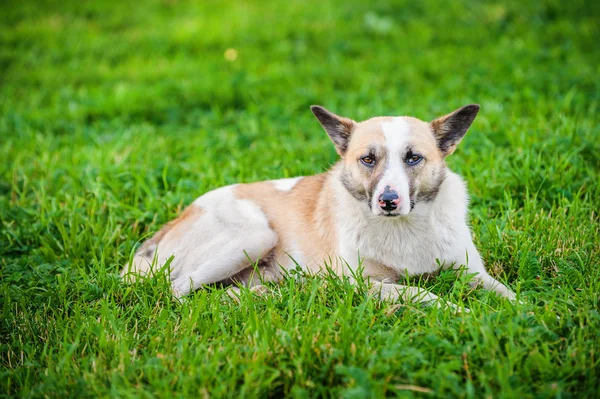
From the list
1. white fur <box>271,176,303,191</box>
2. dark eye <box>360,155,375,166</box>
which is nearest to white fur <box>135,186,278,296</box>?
white fur <box>271,176,303,191</box>

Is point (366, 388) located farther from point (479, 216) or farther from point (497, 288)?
point (479, 216)

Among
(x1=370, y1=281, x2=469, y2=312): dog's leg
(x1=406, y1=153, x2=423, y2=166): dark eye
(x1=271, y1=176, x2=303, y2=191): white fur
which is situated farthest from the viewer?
(x1=271, y1=176, x2=303, y2=191): white fur

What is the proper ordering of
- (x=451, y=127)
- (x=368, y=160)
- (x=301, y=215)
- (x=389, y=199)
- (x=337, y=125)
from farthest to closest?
(x=301, y=215) < (x=337, y=125) < (x=451, y=127) < (x=368, y=160) < (x=389, y=199)

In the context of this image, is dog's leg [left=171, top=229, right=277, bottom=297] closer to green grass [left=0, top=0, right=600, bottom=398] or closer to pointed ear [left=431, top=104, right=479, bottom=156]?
green grass [left=0, top=0, right=600, bottom=398]

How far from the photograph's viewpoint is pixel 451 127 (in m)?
3.76

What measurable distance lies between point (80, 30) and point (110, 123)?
3.78 metres

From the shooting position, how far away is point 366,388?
8.27 ft

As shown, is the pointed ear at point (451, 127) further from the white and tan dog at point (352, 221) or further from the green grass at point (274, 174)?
the green grass at point (274, 174)

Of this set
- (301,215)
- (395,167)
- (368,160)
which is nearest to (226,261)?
(301,215)

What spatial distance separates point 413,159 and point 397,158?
106 millimetres

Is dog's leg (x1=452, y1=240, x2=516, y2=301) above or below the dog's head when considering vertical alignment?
below

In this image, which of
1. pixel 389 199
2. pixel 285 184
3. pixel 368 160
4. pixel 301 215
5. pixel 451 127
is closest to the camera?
pixel 389 199

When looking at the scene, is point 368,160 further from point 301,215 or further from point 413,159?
point 301,215

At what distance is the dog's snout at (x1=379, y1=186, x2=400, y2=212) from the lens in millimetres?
3285
